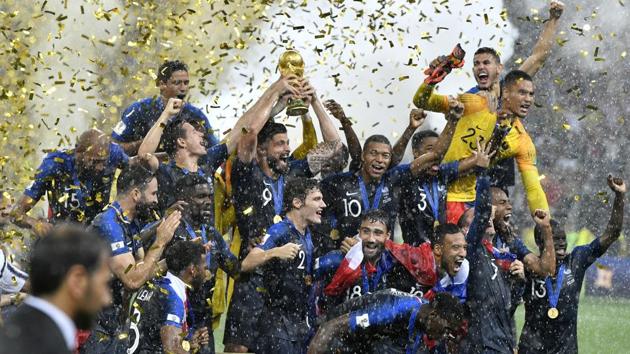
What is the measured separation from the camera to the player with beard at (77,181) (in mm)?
8328

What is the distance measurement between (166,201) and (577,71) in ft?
60.2

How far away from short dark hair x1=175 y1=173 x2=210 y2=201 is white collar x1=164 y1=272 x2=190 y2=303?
56 cm

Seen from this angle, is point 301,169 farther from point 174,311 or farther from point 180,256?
point 174,311

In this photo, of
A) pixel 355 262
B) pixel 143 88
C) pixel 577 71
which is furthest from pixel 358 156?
pixel 577 71

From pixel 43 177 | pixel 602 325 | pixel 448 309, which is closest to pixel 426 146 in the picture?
pixel 43 177

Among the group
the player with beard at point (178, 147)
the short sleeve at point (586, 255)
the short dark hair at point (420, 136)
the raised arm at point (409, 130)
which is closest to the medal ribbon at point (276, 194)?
the player with beard at point (178, 147)

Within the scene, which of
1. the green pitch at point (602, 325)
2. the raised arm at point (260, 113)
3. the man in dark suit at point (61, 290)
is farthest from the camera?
the green pitch at point (602, 325)

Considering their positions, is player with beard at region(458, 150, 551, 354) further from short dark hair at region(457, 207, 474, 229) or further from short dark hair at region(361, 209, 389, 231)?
short dark hair at region(361, 209, 389, 231)

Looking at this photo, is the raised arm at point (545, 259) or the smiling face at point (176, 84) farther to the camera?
the raised arm at point (545, 259)

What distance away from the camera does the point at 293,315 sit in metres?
8.50

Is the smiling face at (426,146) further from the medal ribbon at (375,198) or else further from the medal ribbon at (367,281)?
the medal ribbon at (367,281)

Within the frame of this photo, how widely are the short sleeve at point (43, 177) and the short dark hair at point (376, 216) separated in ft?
6.08

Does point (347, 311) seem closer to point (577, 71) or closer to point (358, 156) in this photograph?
point (358, 156)

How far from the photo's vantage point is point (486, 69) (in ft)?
29.4
